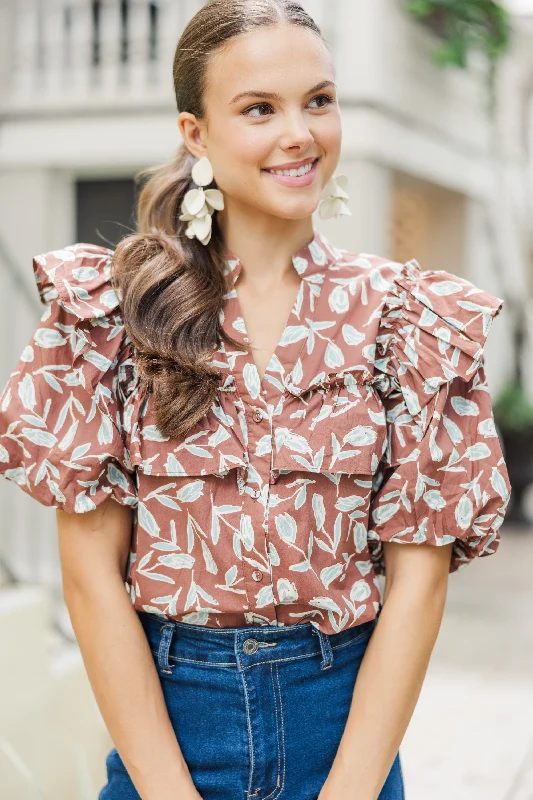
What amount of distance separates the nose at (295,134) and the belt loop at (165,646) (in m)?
0.61

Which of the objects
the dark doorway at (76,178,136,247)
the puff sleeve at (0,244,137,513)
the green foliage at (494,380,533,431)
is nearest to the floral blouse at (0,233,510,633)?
the puff sleeve at (0,244,137,513)

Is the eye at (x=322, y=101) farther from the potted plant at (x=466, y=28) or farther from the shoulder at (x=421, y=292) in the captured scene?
the potted plant at (x=466, y=28)

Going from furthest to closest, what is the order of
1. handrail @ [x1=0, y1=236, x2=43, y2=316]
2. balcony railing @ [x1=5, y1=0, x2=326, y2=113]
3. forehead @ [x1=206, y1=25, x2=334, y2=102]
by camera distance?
balcony railing @ [x1=5, y1=0, x2=326, y2=113], handrail @ [x1=0, y1=236, x2=43, y2=316], forehead @ [x1=206, y1=25, x2=334, y2=102]

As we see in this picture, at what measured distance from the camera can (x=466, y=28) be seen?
672cm

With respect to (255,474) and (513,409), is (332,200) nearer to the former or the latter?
(255,474)

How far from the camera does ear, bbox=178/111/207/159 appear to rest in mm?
1319

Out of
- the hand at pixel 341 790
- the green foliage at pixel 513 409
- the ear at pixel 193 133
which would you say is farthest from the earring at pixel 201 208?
the green foliage at pixel 513 409

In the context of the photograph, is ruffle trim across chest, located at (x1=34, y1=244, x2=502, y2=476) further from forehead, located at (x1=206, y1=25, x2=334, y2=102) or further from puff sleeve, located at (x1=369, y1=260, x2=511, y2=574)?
forehead, located at (x1=206, y1=25, x2=334, y2=102)

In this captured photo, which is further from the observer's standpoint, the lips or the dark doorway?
the dark doorway

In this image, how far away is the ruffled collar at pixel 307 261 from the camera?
134 cm

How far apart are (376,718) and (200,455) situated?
389mm

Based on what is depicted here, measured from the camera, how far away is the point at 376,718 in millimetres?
1255

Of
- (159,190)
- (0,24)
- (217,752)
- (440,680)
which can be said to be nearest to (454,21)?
(0,24)

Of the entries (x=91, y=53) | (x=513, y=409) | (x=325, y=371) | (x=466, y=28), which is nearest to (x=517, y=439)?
(x=513, y=409)
